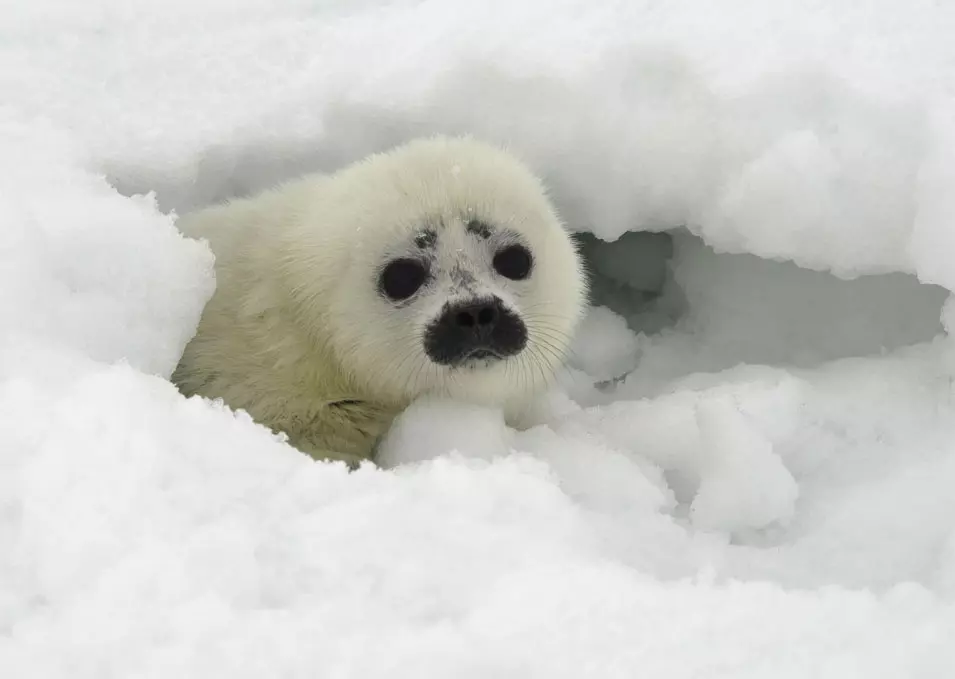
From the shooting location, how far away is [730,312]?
8.81 feet

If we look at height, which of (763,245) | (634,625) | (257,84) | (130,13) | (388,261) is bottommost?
(634,625)

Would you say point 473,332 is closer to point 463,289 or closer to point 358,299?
point 463,289

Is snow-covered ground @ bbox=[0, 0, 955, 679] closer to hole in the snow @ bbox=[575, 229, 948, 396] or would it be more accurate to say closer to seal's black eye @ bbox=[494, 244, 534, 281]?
hole in the snow @ bbox=[575, 229, 948, 396]

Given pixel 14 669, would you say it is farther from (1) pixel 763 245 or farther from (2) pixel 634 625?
(1) pixel 763 245

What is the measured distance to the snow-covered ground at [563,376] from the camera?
0.96m

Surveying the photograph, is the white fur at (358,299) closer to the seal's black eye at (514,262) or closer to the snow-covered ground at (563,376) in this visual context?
the seal's black eye at (514,262)

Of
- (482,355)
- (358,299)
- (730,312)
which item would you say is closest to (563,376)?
(730,312)

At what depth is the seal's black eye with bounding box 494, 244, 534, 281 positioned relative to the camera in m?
2.13

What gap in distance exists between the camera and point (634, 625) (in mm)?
1000

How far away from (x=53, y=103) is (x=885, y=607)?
2003 millimetres

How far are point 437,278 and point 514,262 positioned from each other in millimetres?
223

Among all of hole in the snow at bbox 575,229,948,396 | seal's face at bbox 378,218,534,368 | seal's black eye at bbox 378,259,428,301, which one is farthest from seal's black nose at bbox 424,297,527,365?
hole in the snow at bbox 575,229,948,396

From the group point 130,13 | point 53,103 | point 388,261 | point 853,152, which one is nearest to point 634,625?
point 388,261

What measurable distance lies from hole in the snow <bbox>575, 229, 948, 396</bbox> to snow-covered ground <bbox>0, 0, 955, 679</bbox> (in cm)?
1
